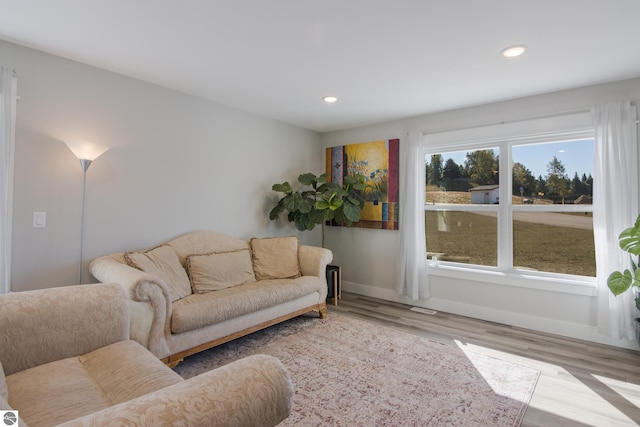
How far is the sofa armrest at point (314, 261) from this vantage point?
12.4 feet

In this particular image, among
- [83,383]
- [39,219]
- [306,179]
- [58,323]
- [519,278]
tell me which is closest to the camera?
[83,383]

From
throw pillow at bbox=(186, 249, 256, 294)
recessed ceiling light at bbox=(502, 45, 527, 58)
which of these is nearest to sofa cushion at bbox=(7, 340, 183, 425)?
throw pillow at bbox=(186, 249, 256, 294)

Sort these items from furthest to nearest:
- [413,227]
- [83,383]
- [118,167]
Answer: [413,227]
[118,167]
[83,383]

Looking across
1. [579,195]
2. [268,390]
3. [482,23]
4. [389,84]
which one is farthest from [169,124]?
[579,195]

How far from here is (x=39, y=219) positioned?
8.50ft

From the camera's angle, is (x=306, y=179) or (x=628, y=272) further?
(x=306, y=179)

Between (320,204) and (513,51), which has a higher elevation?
(513,51)

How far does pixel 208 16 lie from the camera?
6.81 ft

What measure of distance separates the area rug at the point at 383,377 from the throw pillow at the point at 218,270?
0.56 meters

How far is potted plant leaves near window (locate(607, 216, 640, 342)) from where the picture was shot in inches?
103

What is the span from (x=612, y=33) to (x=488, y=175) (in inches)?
72.1

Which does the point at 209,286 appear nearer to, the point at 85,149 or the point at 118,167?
the point at 118,167

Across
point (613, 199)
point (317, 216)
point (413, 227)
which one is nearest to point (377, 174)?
point (413, 227)

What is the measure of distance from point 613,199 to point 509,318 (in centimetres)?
154
